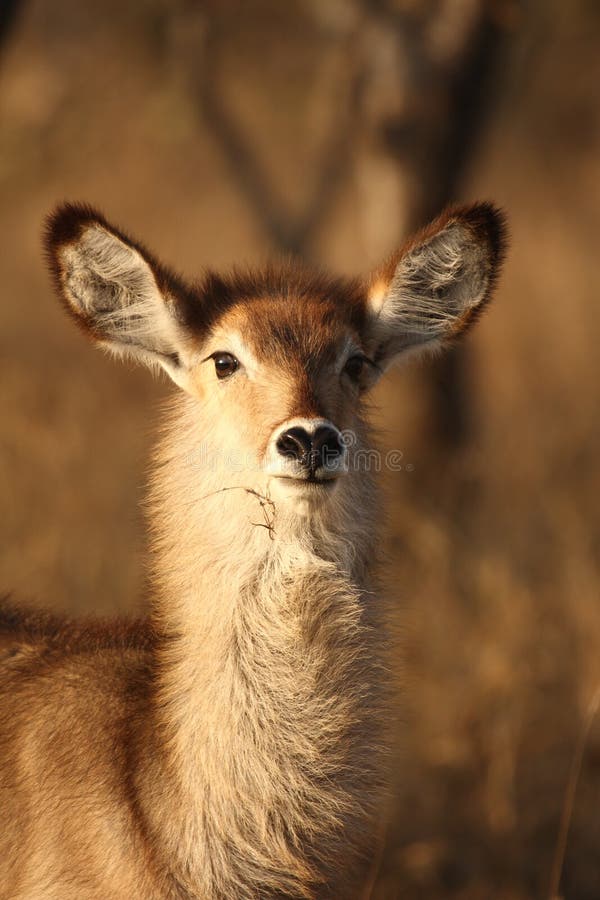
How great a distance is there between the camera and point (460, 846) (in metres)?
6.07

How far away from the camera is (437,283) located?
182 inches

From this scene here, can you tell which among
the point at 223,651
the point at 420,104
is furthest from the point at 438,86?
the point at 223,651

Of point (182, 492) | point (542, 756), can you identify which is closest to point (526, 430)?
point (542, 756)

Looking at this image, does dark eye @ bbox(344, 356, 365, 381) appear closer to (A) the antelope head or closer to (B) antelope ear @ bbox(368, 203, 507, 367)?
(A) the antelope head

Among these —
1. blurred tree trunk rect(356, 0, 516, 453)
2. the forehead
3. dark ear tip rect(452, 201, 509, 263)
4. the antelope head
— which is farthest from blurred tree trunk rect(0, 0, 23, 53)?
blurred tree trunk rect(356, 0, 516, 453)

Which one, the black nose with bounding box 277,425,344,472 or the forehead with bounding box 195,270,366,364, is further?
A: the forehead with bounding box 195,270,366,364

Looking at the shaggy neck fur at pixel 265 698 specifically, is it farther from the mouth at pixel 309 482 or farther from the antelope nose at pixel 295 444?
the antelope nose at pixel 295 444

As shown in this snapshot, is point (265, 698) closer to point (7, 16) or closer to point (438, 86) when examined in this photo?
point (7, 16)

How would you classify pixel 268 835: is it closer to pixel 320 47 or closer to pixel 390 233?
pixel 390 233

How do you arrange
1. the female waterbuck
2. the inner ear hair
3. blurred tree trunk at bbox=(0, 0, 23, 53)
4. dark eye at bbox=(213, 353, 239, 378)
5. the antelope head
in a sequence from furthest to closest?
blurred tree trunk at bbox=(0, 0, 23, 53)
dark eye at bbox=(213, 353, 239, 378)
the inner ear hair
the antelope head
the female waterbuck

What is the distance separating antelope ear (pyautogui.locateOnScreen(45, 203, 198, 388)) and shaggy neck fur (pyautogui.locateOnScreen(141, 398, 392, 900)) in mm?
668

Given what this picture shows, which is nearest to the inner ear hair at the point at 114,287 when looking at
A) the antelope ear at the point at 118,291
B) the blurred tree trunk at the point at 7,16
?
the antelope ear at the point at 118,291

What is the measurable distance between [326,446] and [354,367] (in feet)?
2.41

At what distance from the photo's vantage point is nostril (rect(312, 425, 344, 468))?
12.2ft
